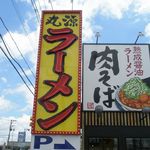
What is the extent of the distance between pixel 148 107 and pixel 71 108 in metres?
4.30

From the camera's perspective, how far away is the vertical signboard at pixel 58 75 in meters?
10.9

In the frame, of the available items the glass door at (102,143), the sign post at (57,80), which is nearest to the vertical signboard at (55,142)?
the sign post at (57,80)

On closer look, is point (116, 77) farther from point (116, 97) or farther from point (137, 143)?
point (137, 143)

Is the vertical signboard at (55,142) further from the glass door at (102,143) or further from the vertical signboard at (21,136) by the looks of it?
the vertical signboard at (21,136)

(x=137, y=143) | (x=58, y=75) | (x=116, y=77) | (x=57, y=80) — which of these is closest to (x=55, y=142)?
Result: (x=57, y=80)

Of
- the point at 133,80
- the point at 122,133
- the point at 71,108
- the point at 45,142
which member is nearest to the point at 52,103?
the point at 71,108

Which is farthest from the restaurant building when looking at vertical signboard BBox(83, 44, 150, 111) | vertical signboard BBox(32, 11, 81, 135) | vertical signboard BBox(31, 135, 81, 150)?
vertical signboard BBox(31, 135, 81, 150)

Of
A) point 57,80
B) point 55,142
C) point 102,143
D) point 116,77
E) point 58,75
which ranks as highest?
point 116,77

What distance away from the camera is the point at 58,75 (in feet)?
38.4

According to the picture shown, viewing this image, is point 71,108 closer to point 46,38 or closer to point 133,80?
point 46,38

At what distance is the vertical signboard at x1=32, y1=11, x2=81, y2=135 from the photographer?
35.9ft

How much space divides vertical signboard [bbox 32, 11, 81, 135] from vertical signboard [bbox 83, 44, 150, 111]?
249 cm

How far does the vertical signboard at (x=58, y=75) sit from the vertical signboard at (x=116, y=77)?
2.49 meters

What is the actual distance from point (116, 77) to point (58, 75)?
3912 mm
